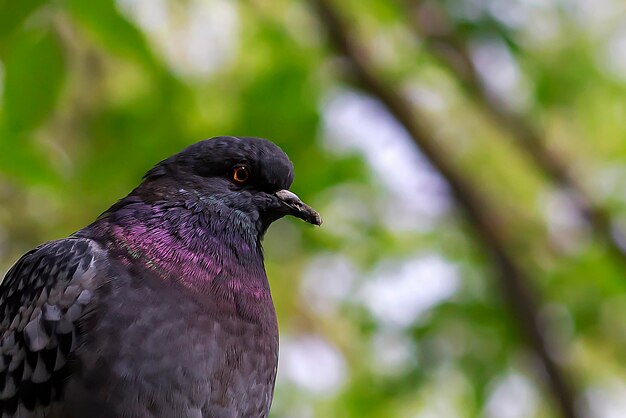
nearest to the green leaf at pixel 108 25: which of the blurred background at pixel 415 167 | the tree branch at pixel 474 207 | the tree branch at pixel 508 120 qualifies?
the blurred background at pixel 415 167

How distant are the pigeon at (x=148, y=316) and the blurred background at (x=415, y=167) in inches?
22.3

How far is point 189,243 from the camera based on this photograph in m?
4.17

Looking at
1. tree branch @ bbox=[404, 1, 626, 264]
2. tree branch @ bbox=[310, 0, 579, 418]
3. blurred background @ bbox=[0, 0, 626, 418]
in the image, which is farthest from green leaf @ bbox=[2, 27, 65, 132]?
tree branch @ bbox=[404, 1, 626, 264]

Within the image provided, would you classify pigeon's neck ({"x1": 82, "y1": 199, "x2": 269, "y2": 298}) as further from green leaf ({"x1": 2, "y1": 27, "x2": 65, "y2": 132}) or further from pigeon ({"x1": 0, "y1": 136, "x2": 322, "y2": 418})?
green leaf ({"x1": 2, "y1": 27, "x2": 65, "y2": 132})

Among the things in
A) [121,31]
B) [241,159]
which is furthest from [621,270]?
[121,31]

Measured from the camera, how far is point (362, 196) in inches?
278

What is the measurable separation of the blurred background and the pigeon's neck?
1.70 feet

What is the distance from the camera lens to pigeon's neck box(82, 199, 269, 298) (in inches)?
158

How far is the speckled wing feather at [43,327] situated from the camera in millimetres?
3785

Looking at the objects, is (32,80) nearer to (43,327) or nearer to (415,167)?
(43,327)

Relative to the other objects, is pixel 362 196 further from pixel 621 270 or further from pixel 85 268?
pixel 85 268

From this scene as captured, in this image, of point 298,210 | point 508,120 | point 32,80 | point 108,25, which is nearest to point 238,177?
point 298,210

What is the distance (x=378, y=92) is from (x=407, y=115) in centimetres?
27

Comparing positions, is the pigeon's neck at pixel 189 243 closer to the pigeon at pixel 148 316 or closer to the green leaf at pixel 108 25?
the pigeon at pixel 148 316
